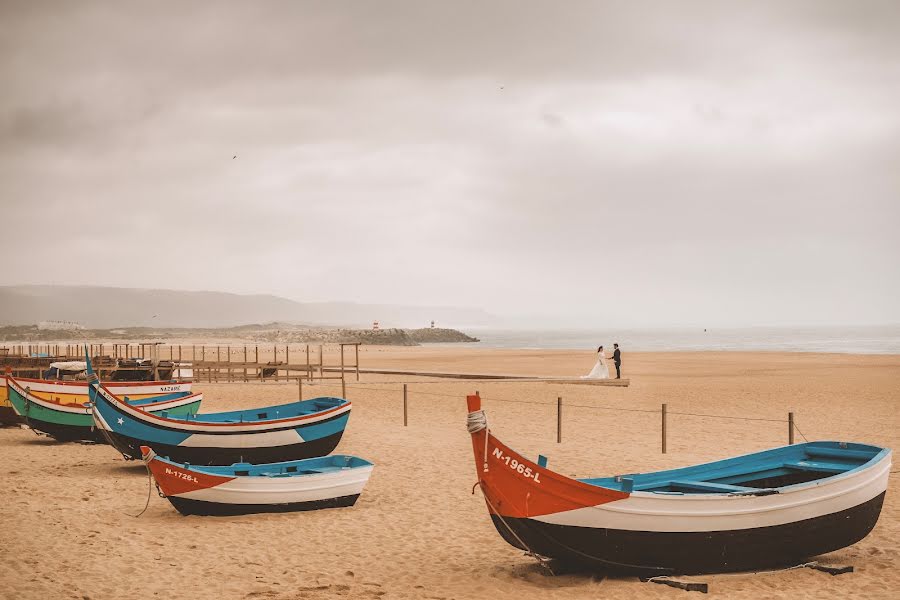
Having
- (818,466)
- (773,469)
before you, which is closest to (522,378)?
(773,469)

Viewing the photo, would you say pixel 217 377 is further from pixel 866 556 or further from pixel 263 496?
pixel 866 556

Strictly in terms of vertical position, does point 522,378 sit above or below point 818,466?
below

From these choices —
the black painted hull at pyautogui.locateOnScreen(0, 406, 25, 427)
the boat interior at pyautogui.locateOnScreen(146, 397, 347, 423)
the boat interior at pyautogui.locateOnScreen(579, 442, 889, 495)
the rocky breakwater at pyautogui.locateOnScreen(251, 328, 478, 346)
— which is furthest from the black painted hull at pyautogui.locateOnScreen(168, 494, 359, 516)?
the rocky breakwater at pyautogui.locateOnScreen(251, 328, 478, 346)

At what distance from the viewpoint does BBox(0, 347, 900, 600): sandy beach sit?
7793mm

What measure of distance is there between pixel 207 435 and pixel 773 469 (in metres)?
8.50

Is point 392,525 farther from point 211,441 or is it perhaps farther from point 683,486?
point 211,441

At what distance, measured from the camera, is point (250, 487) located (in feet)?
34.9

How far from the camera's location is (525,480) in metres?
7.36

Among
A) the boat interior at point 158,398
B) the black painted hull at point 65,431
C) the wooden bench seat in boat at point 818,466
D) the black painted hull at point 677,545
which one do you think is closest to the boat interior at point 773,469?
the wooden bench seat in boat at point 818,466

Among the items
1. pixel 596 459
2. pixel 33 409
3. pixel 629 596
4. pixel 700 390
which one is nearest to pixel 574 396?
pixel 700 390

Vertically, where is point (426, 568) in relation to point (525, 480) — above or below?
below

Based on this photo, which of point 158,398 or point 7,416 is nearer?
point 158,398

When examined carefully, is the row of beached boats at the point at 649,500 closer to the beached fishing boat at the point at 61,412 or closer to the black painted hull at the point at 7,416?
the beached fishing boat at the point at 61,412

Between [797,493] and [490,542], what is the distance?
3.44m
